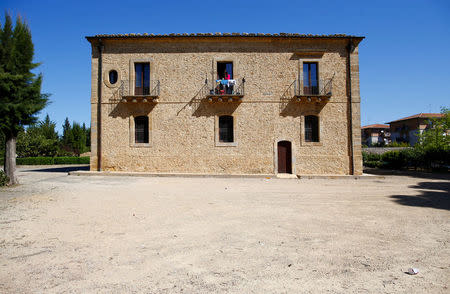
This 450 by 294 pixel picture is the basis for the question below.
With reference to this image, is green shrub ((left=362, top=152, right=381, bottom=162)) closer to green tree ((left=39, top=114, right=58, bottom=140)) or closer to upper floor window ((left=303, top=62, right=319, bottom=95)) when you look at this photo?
upper floor window ((left=303, top=62, right=319, bottom=95))

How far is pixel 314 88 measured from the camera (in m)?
14.7

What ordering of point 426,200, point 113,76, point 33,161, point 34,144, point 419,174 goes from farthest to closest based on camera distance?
1. point 34,144
2. point 33,161
3. point 419,174
4. point 113,76
5. point 426,200

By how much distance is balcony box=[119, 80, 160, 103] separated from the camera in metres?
14.1

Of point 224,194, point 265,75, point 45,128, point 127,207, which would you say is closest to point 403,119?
point 265,75

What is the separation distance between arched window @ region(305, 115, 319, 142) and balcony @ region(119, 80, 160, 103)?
9.08 m

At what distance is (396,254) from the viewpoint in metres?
3.44

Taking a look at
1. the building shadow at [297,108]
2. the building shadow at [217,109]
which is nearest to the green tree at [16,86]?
the building shadow at [217,109]

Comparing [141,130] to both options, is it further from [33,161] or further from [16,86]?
[33,161]

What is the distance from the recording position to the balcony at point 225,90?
14.0 m

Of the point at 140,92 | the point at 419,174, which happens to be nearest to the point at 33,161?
the point at 140,92

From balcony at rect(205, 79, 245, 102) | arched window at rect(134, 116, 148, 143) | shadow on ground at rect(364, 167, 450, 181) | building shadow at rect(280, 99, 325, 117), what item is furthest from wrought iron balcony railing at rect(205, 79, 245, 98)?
shadow on ground at rect(364, 167, 450, 181)

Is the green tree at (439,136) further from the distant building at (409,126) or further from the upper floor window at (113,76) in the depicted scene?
the distant building at (409,126)

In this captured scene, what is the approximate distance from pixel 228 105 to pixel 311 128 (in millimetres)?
5191

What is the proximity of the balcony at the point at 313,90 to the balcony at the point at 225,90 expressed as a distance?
10.8 feet
